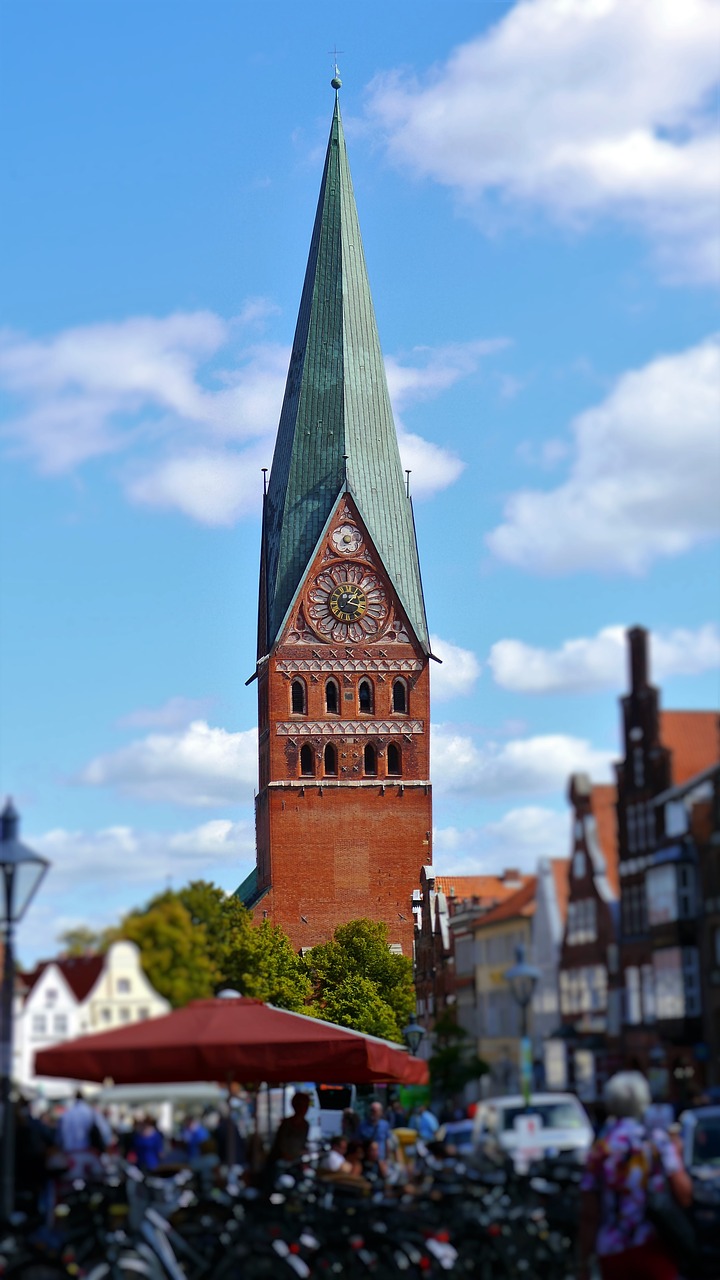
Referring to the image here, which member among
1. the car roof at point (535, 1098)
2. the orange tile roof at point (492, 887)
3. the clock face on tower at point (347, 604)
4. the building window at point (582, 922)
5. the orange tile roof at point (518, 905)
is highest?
the clock face on tower at point (347, 604)

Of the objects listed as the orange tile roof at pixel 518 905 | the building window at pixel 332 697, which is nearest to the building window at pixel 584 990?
the orange tile roof at pixel 518 905

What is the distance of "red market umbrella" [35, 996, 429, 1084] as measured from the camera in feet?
51.3

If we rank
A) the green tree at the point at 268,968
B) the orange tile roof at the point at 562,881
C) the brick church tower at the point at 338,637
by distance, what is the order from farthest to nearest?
the brick church tower at the point at 338,637 < the green tree at the point at 268,968 < the orange tile roof at the point at 562,881

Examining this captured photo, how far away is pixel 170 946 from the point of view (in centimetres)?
Answer: 1666

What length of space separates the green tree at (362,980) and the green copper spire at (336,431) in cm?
1378

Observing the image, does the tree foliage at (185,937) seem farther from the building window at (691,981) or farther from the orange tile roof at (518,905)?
the building window at (691,981)

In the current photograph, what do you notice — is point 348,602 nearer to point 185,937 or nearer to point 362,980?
point 362,980

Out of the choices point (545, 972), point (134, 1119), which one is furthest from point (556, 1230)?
point (134, 1119)

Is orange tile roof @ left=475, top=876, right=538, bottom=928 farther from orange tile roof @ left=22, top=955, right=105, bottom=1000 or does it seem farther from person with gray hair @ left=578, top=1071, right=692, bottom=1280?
person with gray hair @ left=578, top=1071, right=692, bottom=1280

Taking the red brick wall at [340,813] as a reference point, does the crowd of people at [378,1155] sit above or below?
below

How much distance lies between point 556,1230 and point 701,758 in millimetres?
3663

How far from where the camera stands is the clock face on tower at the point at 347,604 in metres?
81.1

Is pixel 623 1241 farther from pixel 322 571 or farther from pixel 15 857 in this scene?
pixel 322 571

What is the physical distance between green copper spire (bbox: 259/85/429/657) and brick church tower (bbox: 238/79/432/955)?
2.2 inches
